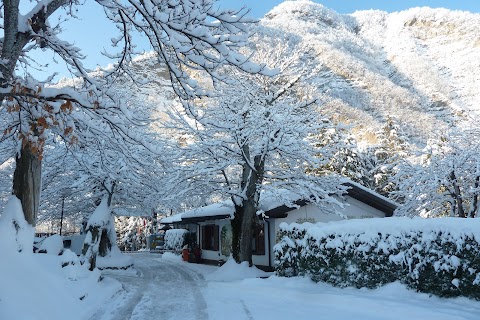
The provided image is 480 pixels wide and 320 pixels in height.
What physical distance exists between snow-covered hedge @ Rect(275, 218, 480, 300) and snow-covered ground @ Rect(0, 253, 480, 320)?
29cm

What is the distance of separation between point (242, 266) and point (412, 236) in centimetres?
925

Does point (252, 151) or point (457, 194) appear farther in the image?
point (457, 194)

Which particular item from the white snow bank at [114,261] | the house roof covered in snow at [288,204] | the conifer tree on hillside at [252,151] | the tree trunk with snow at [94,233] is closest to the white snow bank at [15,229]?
the tree trunk with snow at [94,233]

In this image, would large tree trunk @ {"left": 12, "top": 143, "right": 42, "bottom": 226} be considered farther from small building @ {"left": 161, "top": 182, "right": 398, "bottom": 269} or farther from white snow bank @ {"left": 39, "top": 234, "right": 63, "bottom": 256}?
small building @ {"left": 161, "top": 182, "right": 398, "bottom": 269}

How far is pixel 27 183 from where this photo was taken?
8219 millimetres

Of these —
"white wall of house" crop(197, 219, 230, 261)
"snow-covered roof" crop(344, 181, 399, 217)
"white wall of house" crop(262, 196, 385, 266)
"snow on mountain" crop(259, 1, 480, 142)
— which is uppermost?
"snow on mountain" crop(259, 1, 480, 142)

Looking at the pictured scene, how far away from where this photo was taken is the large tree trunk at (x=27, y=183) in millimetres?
8133

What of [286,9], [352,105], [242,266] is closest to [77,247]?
[242,266]

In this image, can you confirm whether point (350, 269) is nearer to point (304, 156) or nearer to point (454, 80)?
point (304, 156)

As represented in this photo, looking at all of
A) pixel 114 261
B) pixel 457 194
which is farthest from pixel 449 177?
pixel 114 261

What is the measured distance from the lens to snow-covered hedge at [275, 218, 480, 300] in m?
8.19

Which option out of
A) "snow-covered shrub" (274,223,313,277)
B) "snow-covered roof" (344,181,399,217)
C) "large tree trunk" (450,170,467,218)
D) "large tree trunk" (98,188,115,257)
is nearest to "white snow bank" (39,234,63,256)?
"snow-covered shrub" (274,223,313,277)

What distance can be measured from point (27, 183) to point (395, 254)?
8951 millimetres

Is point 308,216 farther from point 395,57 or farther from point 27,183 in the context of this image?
point 395,57
